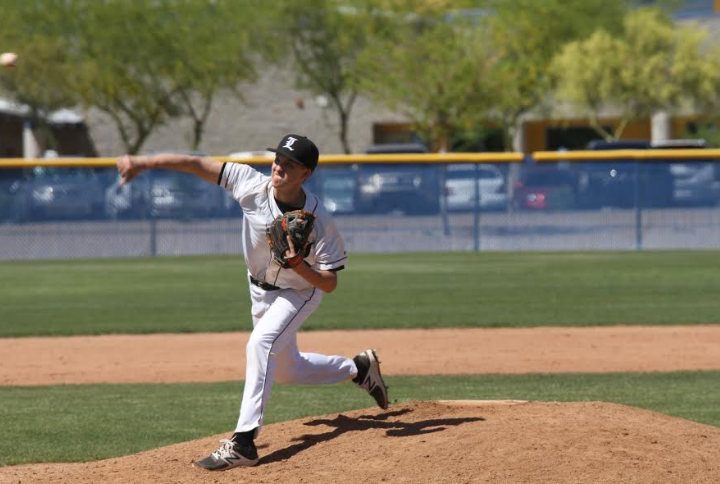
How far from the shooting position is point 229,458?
5.10 meters

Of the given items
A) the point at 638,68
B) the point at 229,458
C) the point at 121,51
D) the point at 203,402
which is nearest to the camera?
the point at 229,458

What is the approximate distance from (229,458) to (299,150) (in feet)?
5.08

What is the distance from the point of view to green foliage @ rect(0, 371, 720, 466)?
637 centimetres

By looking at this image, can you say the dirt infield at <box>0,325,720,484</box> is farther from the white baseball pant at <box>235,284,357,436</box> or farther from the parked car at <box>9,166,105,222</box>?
the parked car at <box>9,166,105,222</box>

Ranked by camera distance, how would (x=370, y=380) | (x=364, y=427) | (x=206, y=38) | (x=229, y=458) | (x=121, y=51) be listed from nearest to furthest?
(x=229, y=458)
(x=364, y=427)
(x=370, y=380)
(x=121, y=51)
(x=206, y=38)

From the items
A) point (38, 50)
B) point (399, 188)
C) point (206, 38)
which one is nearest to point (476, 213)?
point (399, 188)


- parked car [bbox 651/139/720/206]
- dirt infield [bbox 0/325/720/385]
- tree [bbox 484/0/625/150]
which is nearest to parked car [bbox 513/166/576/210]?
parked car [bbox 651/139/720/206]

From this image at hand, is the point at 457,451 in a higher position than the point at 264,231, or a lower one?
lower

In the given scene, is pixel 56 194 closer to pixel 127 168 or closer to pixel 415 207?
pixel 415 207

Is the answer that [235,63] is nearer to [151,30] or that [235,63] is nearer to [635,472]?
[151,30]

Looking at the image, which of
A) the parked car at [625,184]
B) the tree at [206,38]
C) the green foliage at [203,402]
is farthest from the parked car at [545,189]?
the tree at [206,38]

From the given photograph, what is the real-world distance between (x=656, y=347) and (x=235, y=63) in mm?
28519

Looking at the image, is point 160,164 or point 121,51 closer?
point 160,164

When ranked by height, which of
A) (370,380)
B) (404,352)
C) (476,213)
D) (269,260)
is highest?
(269,260)
